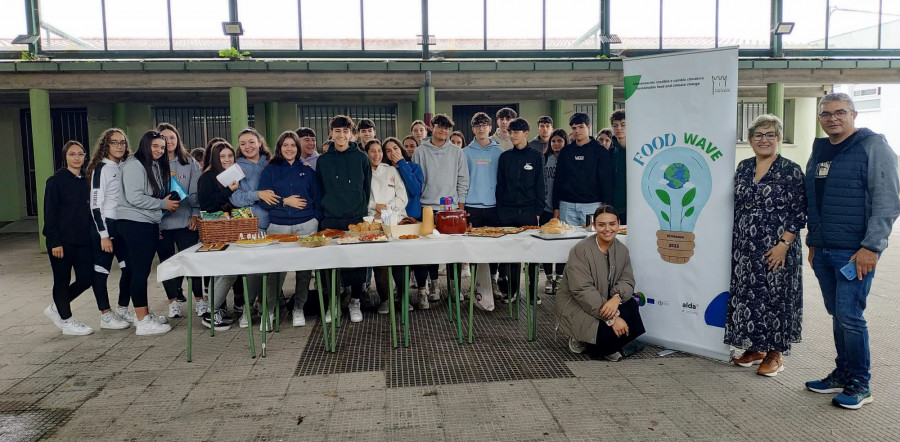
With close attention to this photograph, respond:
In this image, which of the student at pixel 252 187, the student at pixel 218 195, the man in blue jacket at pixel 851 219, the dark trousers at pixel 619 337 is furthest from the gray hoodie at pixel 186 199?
the man in blue jacket at pixel 851 219

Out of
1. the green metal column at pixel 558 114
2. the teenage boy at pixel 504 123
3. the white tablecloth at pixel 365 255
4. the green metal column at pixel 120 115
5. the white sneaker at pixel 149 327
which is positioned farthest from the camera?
the green metal column at pixel 558 114

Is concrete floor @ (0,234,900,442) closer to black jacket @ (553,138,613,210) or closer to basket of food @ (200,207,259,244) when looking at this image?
basket of food @ (200,207,259,244)

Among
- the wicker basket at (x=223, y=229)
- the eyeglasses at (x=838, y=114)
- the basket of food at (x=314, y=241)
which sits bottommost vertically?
the basket of food at (x=314, y=241)

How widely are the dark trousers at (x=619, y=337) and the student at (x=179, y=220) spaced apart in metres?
3.48

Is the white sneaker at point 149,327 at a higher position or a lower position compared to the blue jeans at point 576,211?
lower

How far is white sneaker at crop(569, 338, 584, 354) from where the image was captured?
4.18 metres

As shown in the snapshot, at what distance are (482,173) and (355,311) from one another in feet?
5.92

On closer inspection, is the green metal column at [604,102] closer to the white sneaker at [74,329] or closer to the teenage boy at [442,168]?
the teenage boy at [442,168]

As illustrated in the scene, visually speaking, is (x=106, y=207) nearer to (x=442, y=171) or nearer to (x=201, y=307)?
(x=201, y=307)

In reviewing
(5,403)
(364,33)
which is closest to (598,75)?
(364,33)

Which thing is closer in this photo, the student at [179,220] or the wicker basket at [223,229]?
the wicker basket at [223,229]

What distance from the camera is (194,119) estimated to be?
1404cm

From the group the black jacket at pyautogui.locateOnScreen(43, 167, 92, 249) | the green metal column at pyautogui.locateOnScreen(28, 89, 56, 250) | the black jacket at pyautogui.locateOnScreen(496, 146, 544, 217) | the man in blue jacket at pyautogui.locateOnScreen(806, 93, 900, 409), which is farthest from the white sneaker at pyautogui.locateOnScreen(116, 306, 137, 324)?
the green metal column at pyautogui.locateOnScreen(28, 89, 56, 250)

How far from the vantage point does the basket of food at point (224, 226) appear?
166 inches
